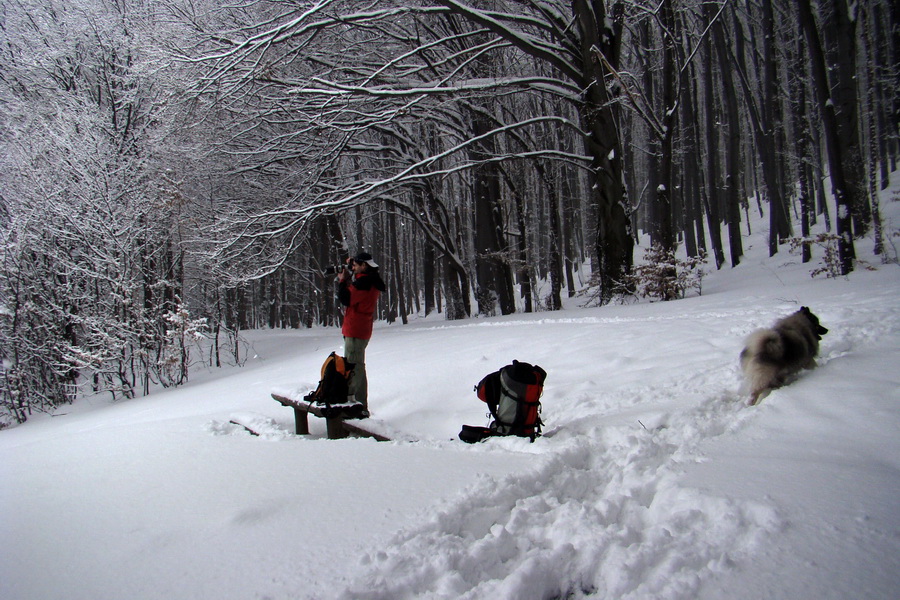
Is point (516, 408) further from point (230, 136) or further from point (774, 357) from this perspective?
point (230, 136)

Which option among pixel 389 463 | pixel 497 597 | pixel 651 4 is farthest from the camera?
pixel 651 4

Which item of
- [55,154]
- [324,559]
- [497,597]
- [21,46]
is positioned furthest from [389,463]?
[21,46]

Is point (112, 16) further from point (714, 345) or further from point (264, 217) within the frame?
point (714, 345)

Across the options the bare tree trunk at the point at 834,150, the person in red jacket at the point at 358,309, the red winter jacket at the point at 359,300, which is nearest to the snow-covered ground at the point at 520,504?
the person in red jacket at the point at 358,309

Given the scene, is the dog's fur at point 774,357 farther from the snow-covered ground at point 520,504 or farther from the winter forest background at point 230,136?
the winter forest background at point 230,136

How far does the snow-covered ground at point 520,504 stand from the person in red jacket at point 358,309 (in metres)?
1.00

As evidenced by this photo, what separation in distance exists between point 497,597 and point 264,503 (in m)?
1.24

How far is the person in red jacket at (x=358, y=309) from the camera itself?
502 centimetres

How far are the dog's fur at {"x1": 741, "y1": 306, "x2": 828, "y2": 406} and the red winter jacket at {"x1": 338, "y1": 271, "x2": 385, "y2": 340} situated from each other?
3.48 metres

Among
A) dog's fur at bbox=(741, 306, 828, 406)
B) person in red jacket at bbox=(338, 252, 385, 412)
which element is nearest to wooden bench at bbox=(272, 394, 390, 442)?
person in red jacket at bbox=(338, 252, 385, 412)

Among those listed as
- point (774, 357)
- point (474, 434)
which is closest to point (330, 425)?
point (474, 434)

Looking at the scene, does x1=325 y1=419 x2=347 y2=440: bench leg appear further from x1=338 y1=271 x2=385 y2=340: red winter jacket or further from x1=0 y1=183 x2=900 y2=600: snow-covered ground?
x1=338 y1=271 x2=385 y2=340: red winter jacket

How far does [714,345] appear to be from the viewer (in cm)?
512

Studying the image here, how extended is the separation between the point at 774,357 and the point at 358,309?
12.7 feet
